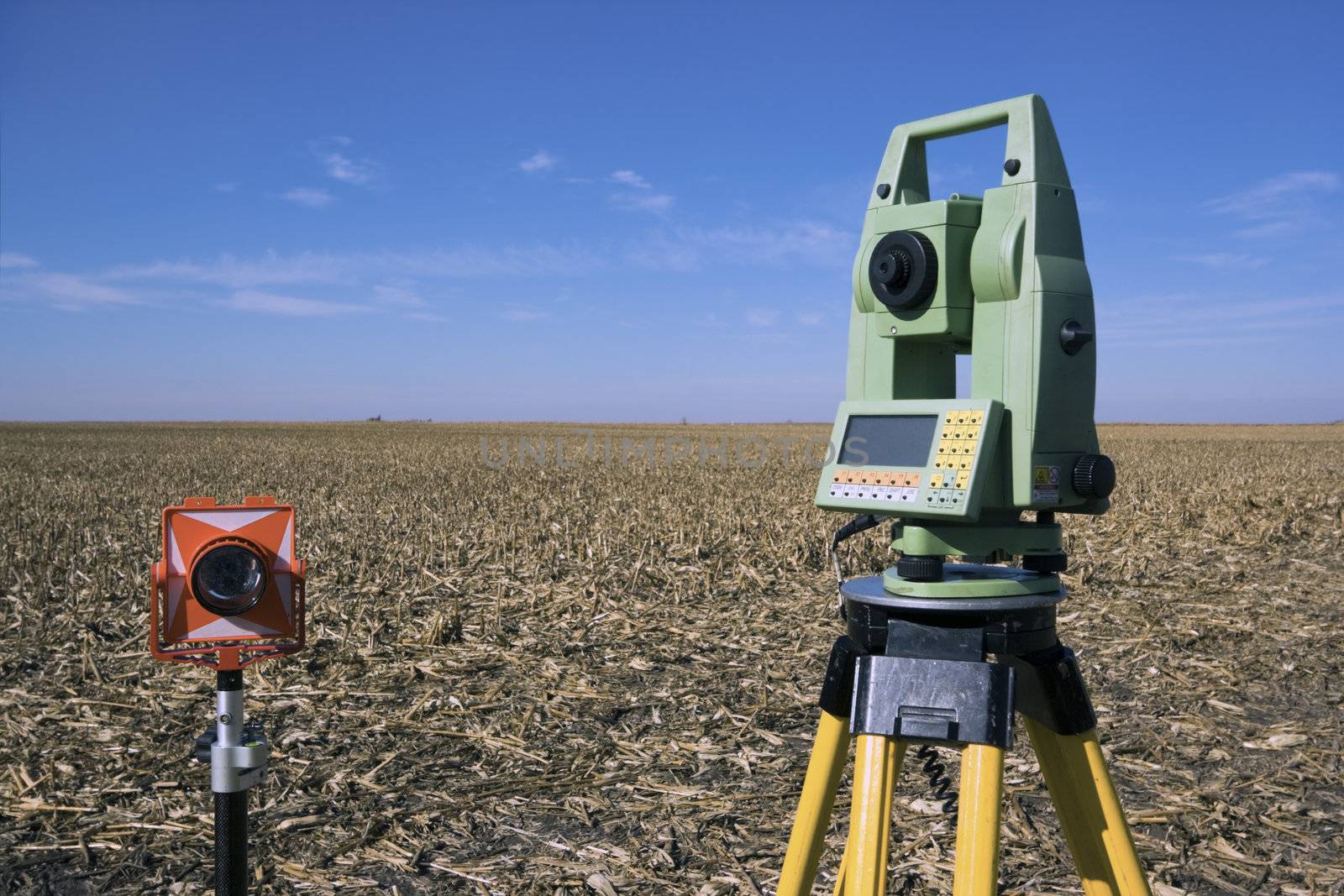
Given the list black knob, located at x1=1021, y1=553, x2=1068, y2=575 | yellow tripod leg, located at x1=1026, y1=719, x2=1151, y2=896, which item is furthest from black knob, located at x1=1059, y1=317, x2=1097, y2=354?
yellow tripod leg, located at x1=1026, y1=719, x2=1151, y2=896

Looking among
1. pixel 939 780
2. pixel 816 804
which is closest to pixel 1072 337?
pixel 816 804

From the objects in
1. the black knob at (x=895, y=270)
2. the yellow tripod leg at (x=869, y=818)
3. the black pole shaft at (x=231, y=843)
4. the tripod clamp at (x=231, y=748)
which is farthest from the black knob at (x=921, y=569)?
the black pole shaft at (x=231, y=843)

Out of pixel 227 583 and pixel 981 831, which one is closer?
pixel 981 831

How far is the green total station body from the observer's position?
212cm

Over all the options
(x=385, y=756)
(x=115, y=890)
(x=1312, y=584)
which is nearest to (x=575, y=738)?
(x=385, y=756)

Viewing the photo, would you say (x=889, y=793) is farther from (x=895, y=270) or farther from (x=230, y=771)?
(x=230, y=771)

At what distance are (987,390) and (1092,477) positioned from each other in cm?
31

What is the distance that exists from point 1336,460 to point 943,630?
90.1ft

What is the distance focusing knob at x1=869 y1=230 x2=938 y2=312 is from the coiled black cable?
2.19 metres

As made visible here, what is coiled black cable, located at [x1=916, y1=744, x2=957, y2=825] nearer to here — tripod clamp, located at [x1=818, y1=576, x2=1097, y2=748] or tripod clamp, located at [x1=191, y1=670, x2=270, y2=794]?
tripod clamp, located at [x1=818, y1=576, x2=1097, y2=748]

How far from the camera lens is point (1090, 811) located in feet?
7.47

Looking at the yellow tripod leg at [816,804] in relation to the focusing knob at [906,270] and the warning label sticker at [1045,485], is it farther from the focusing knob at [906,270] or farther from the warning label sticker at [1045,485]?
the focusing knob at [906,270]

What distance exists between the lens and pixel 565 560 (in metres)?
9.32

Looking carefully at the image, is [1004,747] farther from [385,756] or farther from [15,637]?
[15,637]
